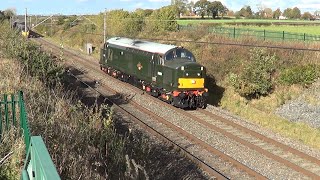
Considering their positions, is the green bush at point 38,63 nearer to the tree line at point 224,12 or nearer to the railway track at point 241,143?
the railway track at point 241,143

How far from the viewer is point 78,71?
31.0 m

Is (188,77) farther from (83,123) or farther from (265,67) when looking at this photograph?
(83,123)

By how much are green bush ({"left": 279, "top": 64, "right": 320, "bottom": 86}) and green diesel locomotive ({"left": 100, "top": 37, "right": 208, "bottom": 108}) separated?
6150 mm

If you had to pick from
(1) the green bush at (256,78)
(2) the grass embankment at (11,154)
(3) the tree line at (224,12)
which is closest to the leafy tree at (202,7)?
(3) the tree line at (224,12)

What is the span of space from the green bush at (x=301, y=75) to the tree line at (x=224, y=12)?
78502 millimetres

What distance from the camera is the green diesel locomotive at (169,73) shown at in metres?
18.9

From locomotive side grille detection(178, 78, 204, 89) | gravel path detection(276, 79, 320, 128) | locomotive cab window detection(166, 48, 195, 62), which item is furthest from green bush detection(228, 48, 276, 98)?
locomotive cab window detection(166, 48, 195, 62)

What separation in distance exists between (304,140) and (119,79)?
1507 cm

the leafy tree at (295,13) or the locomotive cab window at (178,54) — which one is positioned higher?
the leafy tree at (295,13)

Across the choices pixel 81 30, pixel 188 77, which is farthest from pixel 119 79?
pixel 81 30

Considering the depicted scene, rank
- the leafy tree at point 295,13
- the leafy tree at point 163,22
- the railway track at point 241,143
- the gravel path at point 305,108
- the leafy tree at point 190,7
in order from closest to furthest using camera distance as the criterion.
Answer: the railway track at point 241,143, the gravel path at point 305,108, the leafy tree at point 163,22, the leafy tree at point 190,7, the leafy tree at point 295,13

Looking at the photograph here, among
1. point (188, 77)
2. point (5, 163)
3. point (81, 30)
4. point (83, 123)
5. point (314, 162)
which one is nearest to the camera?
point (5, 163)

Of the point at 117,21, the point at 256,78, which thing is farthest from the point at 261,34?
the point at 117,21

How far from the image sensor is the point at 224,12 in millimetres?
108688
